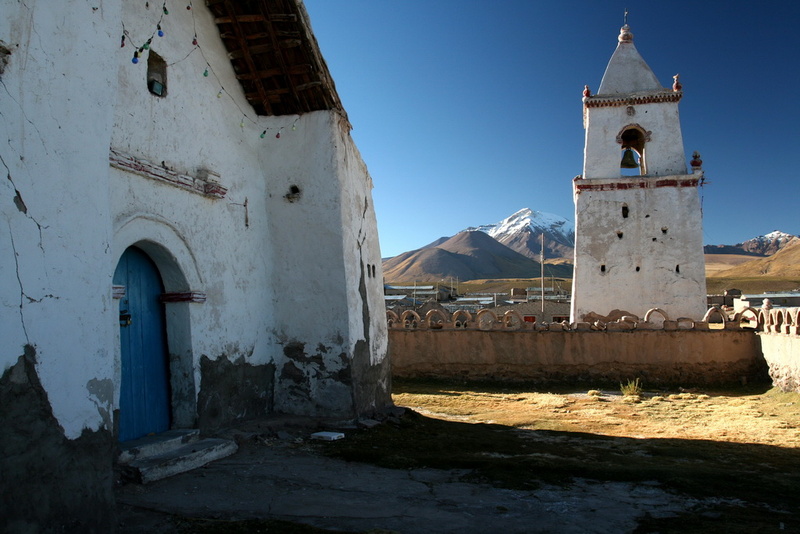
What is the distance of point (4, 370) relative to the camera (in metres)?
2.99

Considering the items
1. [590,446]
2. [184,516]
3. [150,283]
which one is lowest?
[590,446]

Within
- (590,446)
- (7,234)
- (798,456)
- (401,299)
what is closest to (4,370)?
(7,234)

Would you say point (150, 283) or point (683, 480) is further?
point (150, 283)

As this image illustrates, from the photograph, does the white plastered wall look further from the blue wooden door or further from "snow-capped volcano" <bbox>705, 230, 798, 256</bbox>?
"snow-capped volcano" <bbox>705, 230, 798, 256</bbox>

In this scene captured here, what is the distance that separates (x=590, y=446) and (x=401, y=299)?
2489cm

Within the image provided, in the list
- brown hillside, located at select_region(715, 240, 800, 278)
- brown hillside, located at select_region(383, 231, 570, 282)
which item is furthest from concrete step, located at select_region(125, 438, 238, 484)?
brown hillside, located at select_region(383, 231, 570, 282)

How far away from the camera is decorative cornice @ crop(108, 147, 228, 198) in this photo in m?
4.99

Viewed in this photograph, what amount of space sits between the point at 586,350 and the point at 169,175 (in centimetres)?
961

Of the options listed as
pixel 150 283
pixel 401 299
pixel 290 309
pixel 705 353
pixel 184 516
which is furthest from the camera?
pixel 401 299

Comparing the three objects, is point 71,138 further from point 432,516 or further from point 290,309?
point 290,309

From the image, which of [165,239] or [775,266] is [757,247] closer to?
[775,266]

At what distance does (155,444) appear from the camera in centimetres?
499

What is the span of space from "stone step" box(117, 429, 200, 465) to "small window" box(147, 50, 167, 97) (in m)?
3.42

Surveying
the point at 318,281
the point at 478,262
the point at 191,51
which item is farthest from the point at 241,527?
the point at 478,262
